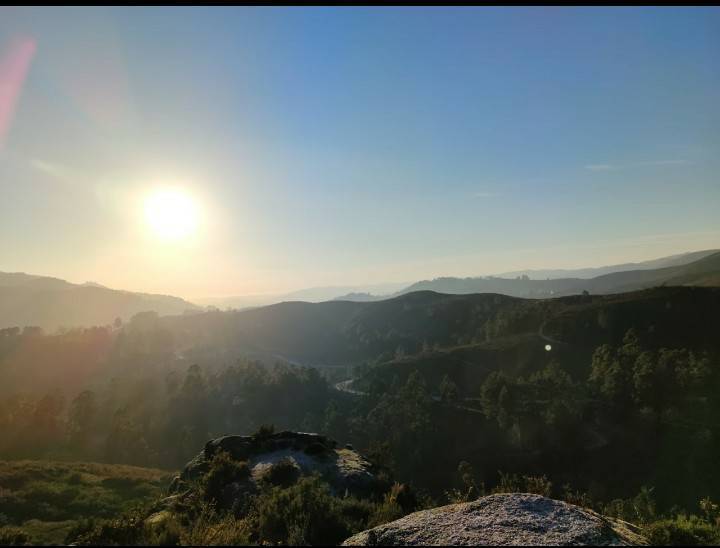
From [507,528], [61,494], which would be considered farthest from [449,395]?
[507,528]

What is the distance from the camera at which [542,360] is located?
143m

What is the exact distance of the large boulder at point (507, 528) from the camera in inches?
486

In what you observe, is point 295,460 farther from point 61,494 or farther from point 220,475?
point 61,494

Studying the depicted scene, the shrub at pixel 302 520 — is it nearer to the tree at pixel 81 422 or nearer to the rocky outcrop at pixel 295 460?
the rocky outcrop at pixel 295 460

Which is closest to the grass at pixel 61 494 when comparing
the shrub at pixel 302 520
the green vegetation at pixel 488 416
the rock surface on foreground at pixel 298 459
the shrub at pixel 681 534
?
the green vegetation at pixel 488 416

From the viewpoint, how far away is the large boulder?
1234 cm

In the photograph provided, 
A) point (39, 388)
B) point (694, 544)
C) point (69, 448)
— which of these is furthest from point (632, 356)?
point (39, 388)

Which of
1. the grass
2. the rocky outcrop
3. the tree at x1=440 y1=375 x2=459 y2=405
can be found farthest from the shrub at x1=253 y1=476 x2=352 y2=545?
the tree at x1=440 y1=375 x2=459 y2=405

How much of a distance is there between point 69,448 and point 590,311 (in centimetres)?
16608

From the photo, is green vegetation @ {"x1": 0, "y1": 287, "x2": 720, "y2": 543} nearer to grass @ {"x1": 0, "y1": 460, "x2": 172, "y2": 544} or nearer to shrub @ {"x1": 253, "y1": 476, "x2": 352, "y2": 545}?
grass @ {"x1": 0, "y1": 460, "x2": 172, "y2": 544}

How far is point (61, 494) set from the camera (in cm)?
Result: 4088

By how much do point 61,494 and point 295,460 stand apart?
81.8 feet

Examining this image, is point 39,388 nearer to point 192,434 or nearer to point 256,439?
point 192,434

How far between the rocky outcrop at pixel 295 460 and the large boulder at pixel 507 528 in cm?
1301
